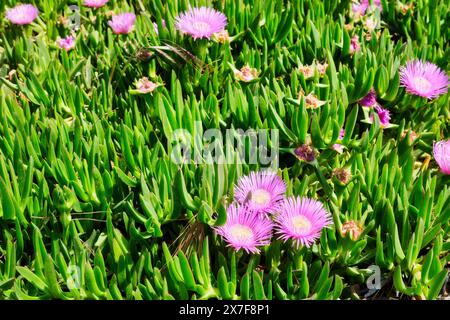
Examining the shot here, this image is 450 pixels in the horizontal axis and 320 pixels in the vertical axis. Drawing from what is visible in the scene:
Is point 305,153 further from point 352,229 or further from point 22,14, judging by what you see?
point 22,14

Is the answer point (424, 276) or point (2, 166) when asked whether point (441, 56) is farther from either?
point (2, 166)

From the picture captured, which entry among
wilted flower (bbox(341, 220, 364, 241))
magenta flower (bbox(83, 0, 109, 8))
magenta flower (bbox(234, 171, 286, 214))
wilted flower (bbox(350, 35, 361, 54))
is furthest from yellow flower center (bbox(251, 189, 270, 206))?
magenta flower (bbox(83, 0, 109, 8))

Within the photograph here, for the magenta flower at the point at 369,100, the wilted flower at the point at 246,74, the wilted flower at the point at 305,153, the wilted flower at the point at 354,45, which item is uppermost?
the wilted flower at the point at 354,45

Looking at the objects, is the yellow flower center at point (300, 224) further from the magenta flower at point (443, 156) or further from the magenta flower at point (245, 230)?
the magenta flower at point (443, 156)

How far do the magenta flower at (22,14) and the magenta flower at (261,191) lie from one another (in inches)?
37.6

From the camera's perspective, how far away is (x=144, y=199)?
110 cm

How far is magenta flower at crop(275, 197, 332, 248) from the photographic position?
104cm

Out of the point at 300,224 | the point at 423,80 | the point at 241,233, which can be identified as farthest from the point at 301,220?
the point at 423,80

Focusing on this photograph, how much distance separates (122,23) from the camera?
1.68 m

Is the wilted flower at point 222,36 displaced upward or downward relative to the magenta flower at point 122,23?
downward

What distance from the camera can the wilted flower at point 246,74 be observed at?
1.42 meters

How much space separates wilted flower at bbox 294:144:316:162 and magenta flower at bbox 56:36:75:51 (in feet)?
2.53

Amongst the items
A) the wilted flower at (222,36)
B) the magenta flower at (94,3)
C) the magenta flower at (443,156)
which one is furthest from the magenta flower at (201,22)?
the magenta flower at (443,156)

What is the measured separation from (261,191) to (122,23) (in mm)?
799
